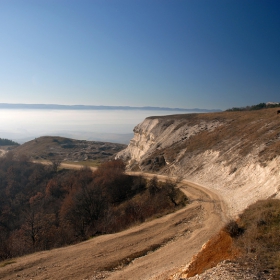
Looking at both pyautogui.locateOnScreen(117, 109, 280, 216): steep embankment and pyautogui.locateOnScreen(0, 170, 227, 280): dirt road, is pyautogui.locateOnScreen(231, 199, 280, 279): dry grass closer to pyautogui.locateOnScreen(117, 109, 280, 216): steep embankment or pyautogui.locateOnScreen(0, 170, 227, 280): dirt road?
pyautogui.locateOnScreen(0, 170, 227, 280): dirt road

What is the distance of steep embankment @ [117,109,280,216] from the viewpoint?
2153 cm

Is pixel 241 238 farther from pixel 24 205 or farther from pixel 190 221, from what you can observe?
pixel 24 205

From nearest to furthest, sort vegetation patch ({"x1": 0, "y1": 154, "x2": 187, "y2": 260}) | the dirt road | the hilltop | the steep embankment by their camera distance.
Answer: the dirt road → vegetation patch ({"x1": 0, "y1": 154, "x2": 187, "y2": 260}) → the steep embankment → the hilltop

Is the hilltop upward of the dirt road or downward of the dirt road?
downward

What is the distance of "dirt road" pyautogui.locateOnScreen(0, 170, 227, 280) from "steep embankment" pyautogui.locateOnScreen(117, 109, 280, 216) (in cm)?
474

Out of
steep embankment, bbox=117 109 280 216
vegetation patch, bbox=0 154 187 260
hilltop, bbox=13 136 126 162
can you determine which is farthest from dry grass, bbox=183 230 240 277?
hilltop, bbox=13 136 126 162

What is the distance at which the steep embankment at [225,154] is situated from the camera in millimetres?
21531

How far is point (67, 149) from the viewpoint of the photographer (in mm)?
95062

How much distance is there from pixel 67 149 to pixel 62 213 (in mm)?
64889

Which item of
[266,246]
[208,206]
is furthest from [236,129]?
[266,246]

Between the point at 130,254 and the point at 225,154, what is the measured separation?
862 inches

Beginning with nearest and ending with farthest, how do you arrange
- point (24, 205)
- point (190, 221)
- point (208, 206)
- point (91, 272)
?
point (91, 272) → point (190, 221) → point (208, 206) → point (24, 205)

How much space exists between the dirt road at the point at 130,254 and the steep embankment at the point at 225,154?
187 inches

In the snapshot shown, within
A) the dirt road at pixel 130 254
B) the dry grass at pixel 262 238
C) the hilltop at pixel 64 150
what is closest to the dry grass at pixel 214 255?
the dry grass at pixel 262 238
